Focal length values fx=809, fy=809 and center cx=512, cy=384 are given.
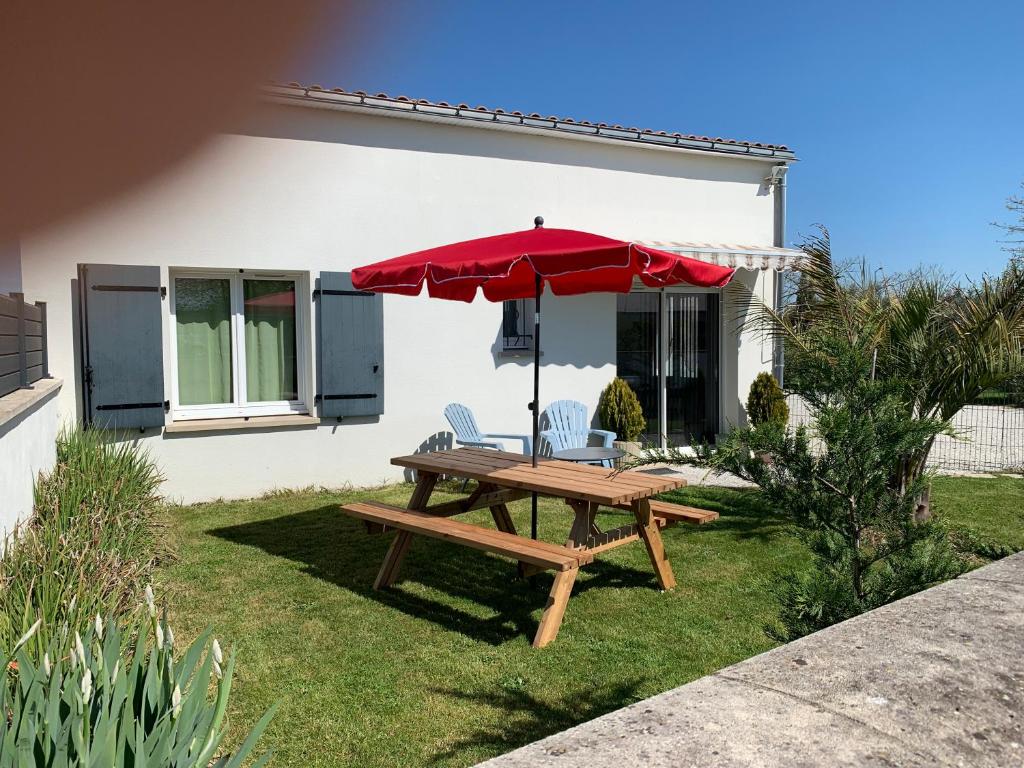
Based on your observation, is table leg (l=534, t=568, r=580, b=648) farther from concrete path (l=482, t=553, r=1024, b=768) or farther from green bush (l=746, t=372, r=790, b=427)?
green bush (l=746, t=372, r=790, b=427)

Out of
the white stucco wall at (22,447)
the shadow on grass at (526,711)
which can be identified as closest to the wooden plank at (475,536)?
the shadow on grass at (526,711)

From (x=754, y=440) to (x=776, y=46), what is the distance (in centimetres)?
305

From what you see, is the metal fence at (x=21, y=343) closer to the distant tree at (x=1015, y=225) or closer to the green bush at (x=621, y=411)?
the green bush at (x=621, y=411)

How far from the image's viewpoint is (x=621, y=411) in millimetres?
10719

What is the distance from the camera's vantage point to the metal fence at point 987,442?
38.9ft

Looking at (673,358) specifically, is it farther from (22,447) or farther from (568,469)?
(22,447)

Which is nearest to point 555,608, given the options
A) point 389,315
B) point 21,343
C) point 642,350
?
point 21,343

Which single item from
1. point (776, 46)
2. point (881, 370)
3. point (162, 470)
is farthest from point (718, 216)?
point (776, 46)

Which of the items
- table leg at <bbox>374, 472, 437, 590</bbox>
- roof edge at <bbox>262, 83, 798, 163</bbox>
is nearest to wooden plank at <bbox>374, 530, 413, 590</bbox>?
table leg at <bbox>374, 472, 437, 590</bbox>

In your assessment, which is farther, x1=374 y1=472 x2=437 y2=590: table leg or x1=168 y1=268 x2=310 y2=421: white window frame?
x1=168 y1=268 x2=310 y2=421: white window frame

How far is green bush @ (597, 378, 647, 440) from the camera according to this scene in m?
10.7

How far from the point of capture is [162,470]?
27.2ft

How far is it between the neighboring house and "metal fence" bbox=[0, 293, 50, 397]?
0.54 metres

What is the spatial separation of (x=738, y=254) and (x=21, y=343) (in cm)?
802
